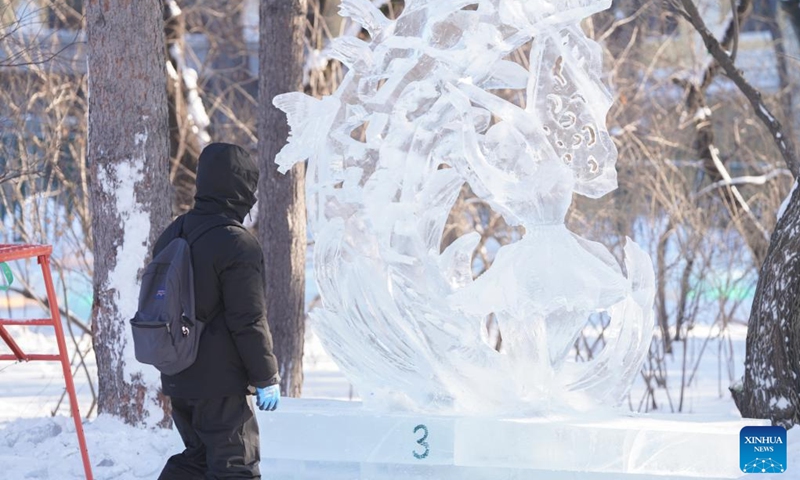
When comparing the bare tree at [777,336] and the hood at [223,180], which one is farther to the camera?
the bare tree at [777,336]

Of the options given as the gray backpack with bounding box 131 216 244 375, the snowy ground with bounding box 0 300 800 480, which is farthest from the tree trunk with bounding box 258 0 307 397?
the gray backpack with bounding box 131 216 244 375

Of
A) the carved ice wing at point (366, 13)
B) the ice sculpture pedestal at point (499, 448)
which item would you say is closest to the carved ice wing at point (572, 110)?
the carved ice wing at point (366, 13)

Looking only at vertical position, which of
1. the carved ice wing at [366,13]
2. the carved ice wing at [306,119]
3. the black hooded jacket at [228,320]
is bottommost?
the black hooded jacket at [228,320]

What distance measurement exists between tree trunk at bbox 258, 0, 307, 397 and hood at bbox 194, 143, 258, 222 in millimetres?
4358

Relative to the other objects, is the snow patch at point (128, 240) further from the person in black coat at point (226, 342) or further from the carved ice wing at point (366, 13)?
the person in black coat at point (226, 342)

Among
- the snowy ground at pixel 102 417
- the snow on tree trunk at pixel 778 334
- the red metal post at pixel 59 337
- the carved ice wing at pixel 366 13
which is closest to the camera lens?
the red metal post at pixel 59 337

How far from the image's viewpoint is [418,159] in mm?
5578

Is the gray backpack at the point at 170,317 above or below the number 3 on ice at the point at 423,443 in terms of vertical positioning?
above

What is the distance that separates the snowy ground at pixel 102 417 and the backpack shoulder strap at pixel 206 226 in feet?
5.62

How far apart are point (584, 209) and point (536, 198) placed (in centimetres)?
573

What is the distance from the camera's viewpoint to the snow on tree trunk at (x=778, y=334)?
6.02m

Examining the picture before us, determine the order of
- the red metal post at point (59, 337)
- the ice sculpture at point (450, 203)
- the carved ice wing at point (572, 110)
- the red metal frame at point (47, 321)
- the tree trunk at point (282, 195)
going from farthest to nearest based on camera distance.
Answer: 1. the tree trunk at point (282, 195)
2. the carved ice wing at point (572, 110)
3. the ice sculpture at point (450, 203)
4. the red metal post at point (59, 337)
5. the red metal frame at point (47, 321)

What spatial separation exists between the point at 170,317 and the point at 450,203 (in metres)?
2.25

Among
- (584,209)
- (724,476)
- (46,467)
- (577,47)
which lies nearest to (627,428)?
(724,476)
